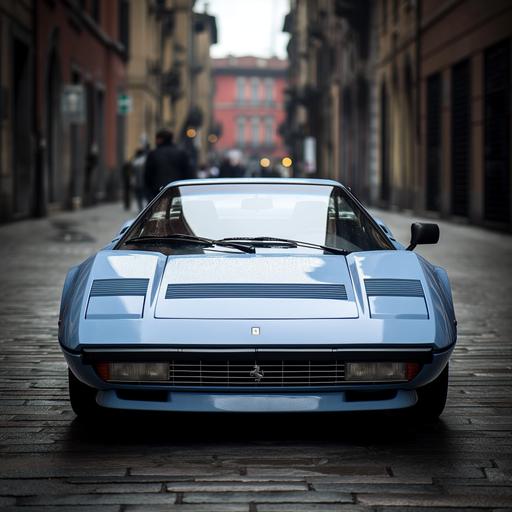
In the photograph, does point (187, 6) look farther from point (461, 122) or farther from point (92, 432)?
point (92, 432)

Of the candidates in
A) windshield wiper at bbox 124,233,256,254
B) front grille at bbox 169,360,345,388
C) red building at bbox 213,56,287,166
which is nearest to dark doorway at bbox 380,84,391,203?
windshield wiper at bbox 124,233,256,254

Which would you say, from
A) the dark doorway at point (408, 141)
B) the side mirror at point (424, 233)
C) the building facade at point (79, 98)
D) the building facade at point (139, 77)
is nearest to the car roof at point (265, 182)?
the side mirror at point (424, 233)

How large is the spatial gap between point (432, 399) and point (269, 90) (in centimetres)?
13223

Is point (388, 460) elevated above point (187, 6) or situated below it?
below

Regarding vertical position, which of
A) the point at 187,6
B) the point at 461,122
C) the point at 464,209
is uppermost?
the point at 187,6

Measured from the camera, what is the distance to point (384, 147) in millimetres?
37344

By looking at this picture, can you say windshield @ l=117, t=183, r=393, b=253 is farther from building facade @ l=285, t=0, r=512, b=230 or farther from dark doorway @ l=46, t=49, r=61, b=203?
dark doorway @ l=46, t=49, r=61, b=203

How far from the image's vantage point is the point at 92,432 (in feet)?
17.2

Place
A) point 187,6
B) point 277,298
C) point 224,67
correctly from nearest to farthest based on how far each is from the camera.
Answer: point 277,298, point 187,6, point 224,67

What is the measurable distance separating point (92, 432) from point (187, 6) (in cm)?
7226

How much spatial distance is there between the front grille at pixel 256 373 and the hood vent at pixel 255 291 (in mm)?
330

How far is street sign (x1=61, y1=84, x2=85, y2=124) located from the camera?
90.3 feet

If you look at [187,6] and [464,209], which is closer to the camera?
[464,209]

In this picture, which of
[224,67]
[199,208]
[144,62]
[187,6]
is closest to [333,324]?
[199,208]
